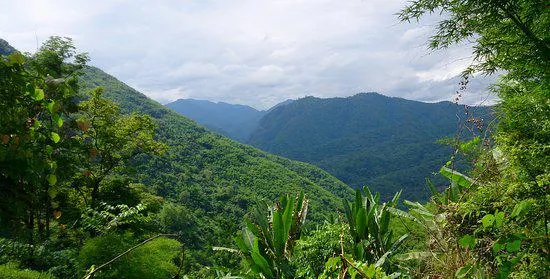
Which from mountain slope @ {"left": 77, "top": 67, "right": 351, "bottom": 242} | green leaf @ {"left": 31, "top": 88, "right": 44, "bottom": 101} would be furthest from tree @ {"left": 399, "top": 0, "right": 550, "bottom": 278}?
mountain slope @ {"left": 77, "top": 67, "right": 351, "bottom": 242}

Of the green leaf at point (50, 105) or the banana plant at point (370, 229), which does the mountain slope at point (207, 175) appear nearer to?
the banana plant at point (370, 229)

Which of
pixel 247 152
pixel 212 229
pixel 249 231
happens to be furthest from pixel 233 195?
pixel 249 231

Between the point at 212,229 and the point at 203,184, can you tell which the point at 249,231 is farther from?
the point at 203,184

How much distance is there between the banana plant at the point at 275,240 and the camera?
3832mm

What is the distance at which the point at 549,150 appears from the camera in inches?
135

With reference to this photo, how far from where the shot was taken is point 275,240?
159 inches

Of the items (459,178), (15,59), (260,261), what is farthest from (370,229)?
(15,59)

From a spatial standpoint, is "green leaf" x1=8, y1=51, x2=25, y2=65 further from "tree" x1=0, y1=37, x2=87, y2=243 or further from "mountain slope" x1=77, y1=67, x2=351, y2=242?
"mountain slope" x1=77, y1=67, x2=351, y2=242

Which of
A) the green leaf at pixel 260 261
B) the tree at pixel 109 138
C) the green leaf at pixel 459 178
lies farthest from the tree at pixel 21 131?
the tree at pixel 109 138

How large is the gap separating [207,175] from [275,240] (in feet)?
197

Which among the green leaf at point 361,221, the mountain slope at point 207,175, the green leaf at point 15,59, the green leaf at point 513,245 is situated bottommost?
the mountain slope at point 207,175

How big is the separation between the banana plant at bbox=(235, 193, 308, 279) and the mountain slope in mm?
31737

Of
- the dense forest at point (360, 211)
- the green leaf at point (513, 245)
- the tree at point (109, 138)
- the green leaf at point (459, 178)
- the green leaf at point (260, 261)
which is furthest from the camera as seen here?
the tree at point (109, 138)

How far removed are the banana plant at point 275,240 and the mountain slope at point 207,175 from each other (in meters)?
31.7
